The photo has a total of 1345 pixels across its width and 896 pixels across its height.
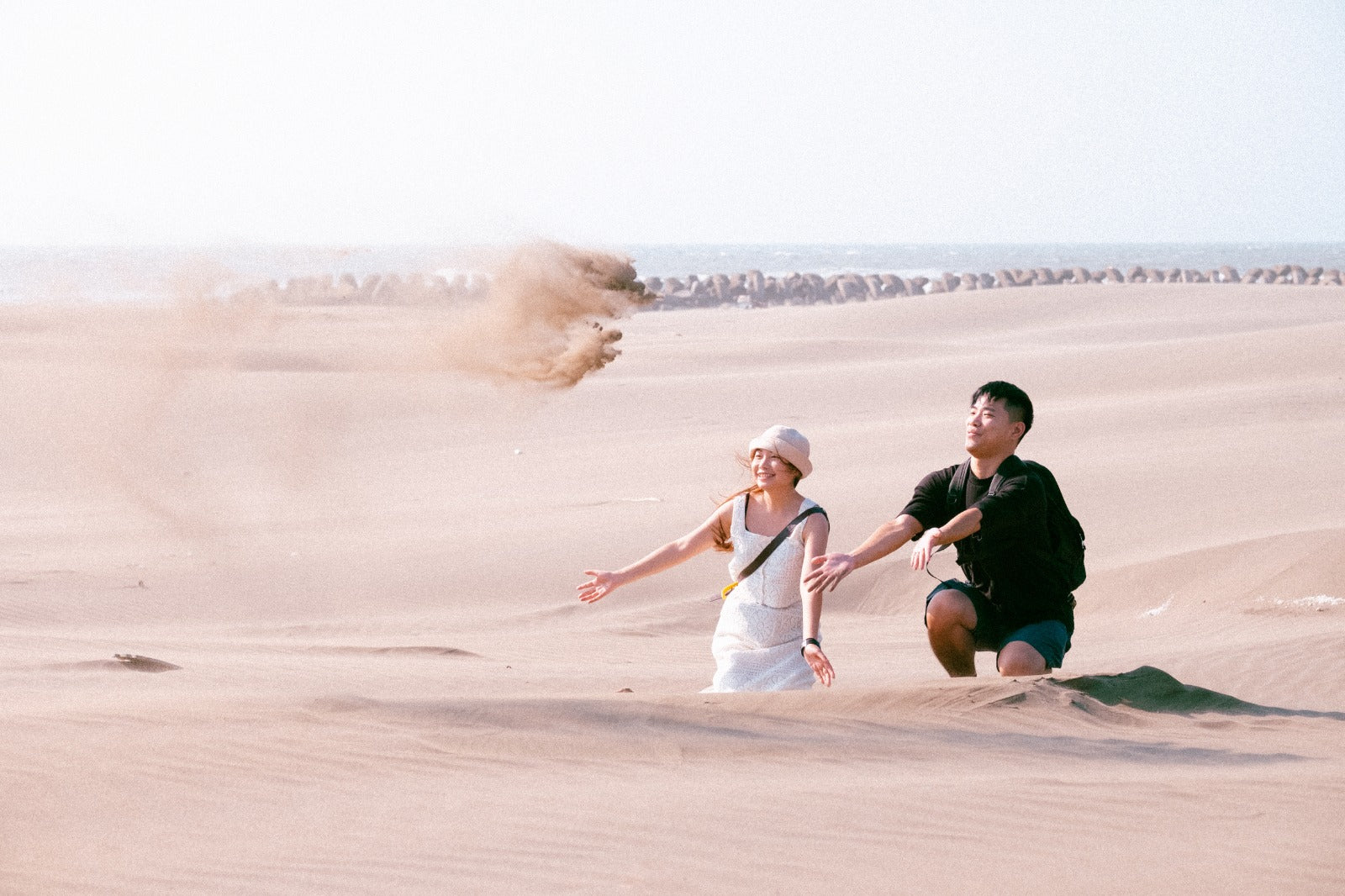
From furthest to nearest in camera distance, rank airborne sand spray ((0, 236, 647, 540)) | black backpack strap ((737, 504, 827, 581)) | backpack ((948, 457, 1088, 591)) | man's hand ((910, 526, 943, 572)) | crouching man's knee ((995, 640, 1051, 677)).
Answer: airborne sand spray ((0, 236, 647, 540)), crouching man's knee ((995, 640, 1051, 677)), backpack ((948, 457, 1088, 591)), black backpack strap ((737, 504, 827, 581)), man's hand ((910, 526, 943, 572))

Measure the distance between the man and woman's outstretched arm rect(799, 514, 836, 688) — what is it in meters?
0.20

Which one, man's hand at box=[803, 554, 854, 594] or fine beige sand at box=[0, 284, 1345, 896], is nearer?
fine beige sand at box=[0, 284, 1345, 896]

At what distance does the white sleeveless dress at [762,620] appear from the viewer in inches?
250

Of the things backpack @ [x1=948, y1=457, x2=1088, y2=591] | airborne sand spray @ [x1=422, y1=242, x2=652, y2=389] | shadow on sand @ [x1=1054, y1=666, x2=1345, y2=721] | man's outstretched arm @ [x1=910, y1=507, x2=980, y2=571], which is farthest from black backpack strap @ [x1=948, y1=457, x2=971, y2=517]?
airborne sand spray @ [x1=422, y1=242, x2=652, y2=389]

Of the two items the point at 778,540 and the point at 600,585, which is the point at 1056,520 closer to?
the point at 778,540

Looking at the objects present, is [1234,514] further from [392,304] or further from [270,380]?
[270,380]

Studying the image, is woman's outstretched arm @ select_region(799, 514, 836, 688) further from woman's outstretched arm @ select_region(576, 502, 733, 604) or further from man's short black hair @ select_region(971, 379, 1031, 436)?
man's short black hair @ select_region(971, 379, 1031, 436)

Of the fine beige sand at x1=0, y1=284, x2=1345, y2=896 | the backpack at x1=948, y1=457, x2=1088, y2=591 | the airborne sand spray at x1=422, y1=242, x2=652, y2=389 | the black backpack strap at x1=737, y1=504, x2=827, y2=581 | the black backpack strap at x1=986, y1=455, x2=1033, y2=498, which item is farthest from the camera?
the airborne sand spray at x1=422, y1=242, x2=652, y2=389

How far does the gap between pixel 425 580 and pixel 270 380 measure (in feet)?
44.4

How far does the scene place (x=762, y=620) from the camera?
6.46 meters

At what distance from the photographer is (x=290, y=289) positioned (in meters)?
14.9

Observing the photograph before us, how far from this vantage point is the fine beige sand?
4.90 metres

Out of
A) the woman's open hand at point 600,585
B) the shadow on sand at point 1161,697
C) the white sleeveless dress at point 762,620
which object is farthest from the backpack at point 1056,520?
the woman's open hand at point 600,585

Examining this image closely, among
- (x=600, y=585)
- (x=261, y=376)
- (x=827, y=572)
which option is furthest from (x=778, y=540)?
(x=261, y=376)
